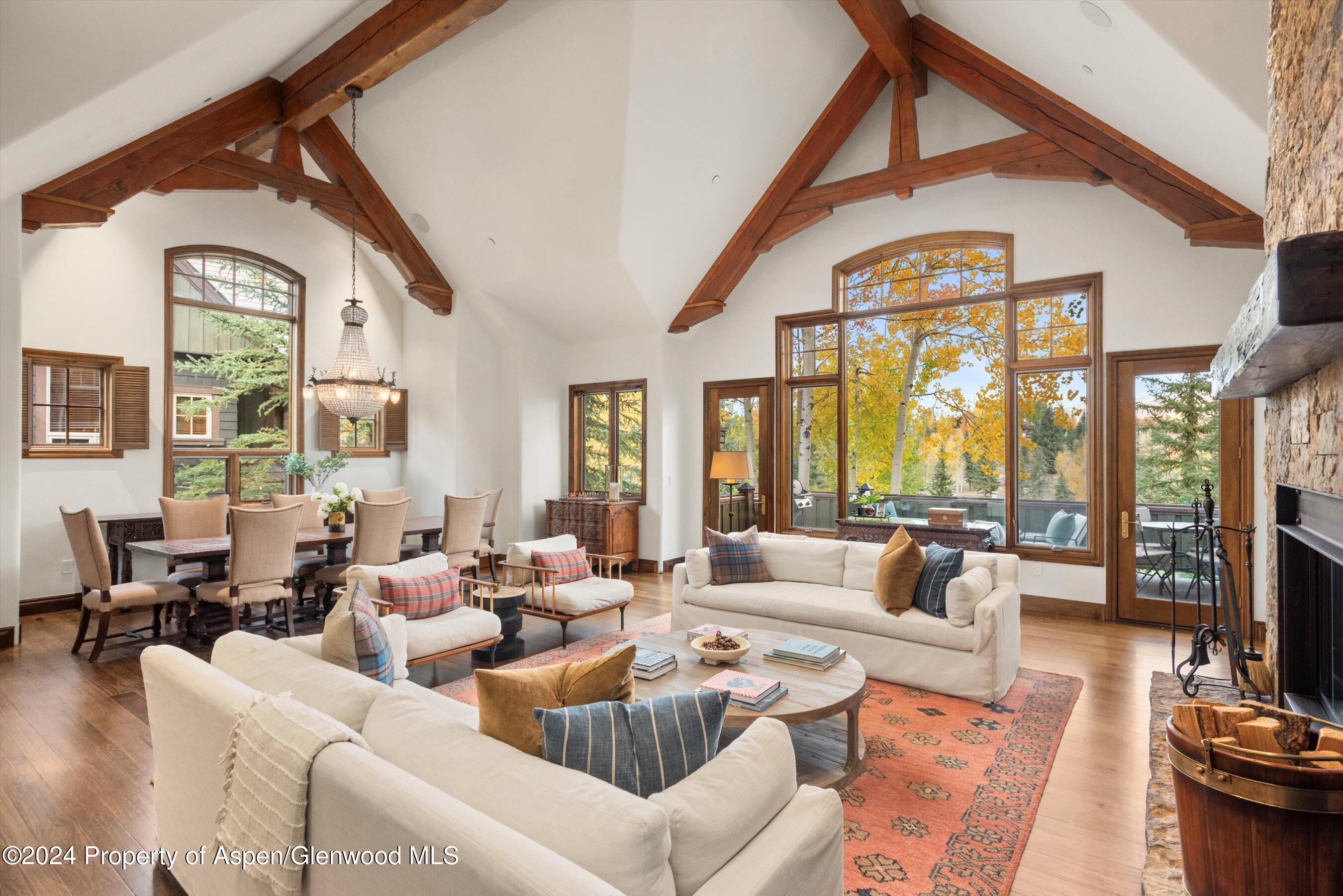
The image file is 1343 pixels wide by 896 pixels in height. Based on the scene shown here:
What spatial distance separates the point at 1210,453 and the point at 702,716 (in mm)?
5451

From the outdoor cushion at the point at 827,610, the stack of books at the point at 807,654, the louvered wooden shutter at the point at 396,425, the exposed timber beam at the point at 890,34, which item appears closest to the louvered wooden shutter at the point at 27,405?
the louvered wooden shutter at the point at 396,425

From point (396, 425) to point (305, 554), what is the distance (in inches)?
95.9

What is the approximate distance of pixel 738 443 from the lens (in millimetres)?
7645

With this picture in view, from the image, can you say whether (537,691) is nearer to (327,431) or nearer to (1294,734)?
(1294,734)

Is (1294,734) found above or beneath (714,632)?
above

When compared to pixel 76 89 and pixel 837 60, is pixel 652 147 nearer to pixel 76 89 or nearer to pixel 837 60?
pixel 837 60

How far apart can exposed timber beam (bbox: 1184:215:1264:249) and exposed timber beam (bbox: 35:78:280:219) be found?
741cm

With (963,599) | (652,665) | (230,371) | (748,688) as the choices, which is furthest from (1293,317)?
(230,371)

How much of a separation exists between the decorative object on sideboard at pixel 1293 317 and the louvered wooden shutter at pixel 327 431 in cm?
808

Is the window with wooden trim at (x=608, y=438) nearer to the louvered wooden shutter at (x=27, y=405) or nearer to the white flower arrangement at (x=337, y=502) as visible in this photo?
the white flower arrangement at (x=337, y=502)

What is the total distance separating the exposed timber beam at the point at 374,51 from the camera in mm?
4629

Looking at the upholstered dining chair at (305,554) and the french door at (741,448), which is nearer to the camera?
the upholstered dining chair at (305,554)

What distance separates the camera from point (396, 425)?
852 centimetres

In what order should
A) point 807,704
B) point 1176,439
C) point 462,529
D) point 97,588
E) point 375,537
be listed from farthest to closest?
point 462,529
point 1176,439
point 375,537
point 97,588
point 807,704
